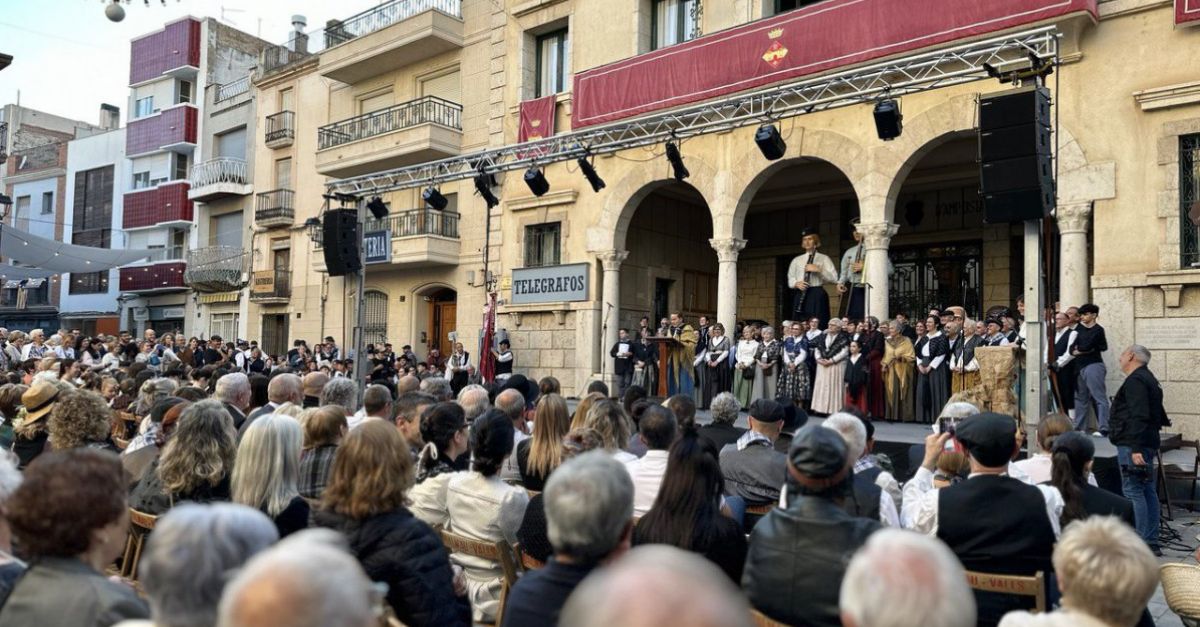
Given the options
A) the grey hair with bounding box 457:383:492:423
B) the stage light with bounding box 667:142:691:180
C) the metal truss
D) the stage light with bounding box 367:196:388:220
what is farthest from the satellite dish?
the grey hair with bounding box 457:383:492:423

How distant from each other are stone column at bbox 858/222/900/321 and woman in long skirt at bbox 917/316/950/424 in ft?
3.60

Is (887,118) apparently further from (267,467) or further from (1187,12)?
(267,467)

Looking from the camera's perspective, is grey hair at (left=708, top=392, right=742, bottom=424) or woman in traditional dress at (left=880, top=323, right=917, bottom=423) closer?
grey hair at (left=708, top=392, right=742, bottom=424)

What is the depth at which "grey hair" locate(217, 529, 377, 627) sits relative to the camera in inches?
52.1

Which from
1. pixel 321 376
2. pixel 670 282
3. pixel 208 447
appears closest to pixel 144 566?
pixel 208 447

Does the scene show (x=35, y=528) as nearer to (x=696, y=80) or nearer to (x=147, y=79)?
(x=696, y=80)

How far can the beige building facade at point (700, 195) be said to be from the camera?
1016 centimetres

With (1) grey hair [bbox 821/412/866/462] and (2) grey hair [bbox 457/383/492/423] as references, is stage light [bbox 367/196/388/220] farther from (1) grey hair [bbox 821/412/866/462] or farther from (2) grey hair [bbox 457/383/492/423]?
(1) grey hair [bbox 821/412/866/462]

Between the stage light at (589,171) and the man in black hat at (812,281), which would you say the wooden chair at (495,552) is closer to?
the stage light at (589,171)

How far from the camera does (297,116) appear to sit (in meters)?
23.0

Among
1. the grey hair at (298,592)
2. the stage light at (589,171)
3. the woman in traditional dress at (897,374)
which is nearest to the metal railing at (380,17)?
the stage light at (589,171)

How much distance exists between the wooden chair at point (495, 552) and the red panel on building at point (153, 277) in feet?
85.8

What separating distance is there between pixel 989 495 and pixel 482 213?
15741 mm

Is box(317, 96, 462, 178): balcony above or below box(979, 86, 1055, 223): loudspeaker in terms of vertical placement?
above
